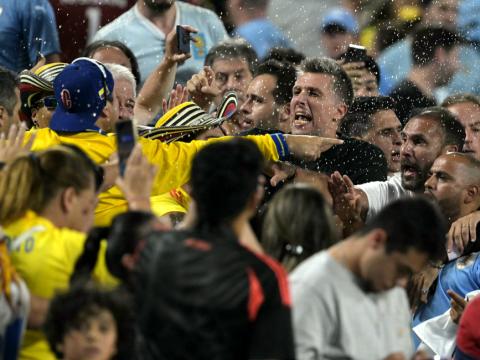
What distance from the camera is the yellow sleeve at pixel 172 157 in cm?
601

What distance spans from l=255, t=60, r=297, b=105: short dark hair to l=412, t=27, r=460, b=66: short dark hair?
211 centimetres

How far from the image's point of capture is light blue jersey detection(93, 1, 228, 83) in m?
9.07

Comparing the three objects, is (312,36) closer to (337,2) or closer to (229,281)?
(337,2)

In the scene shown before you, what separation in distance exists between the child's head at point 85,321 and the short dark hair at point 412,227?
2.78 feet

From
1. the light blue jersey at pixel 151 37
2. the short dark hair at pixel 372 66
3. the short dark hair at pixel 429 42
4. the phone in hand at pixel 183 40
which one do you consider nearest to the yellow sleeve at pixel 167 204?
the phone in hand at pixel 183 40

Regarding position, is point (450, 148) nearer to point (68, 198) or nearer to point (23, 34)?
point (23, 34)

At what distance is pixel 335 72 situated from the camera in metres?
7.73

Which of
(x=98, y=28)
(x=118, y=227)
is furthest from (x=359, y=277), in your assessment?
(x=98, y=28)

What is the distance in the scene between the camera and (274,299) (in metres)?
3.87

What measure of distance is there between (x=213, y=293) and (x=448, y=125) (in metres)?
3.94

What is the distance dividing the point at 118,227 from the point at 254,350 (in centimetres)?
75

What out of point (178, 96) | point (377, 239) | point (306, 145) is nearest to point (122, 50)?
point (178, 96)

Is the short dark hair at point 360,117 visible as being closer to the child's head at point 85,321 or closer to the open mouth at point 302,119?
the open mouth at point 302,119

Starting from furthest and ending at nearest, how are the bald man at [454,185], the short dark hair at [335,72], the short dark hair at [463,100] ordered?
the short dark hair at [463,100]
the short dark hair at [335,72]
the bald man at [454,185]
